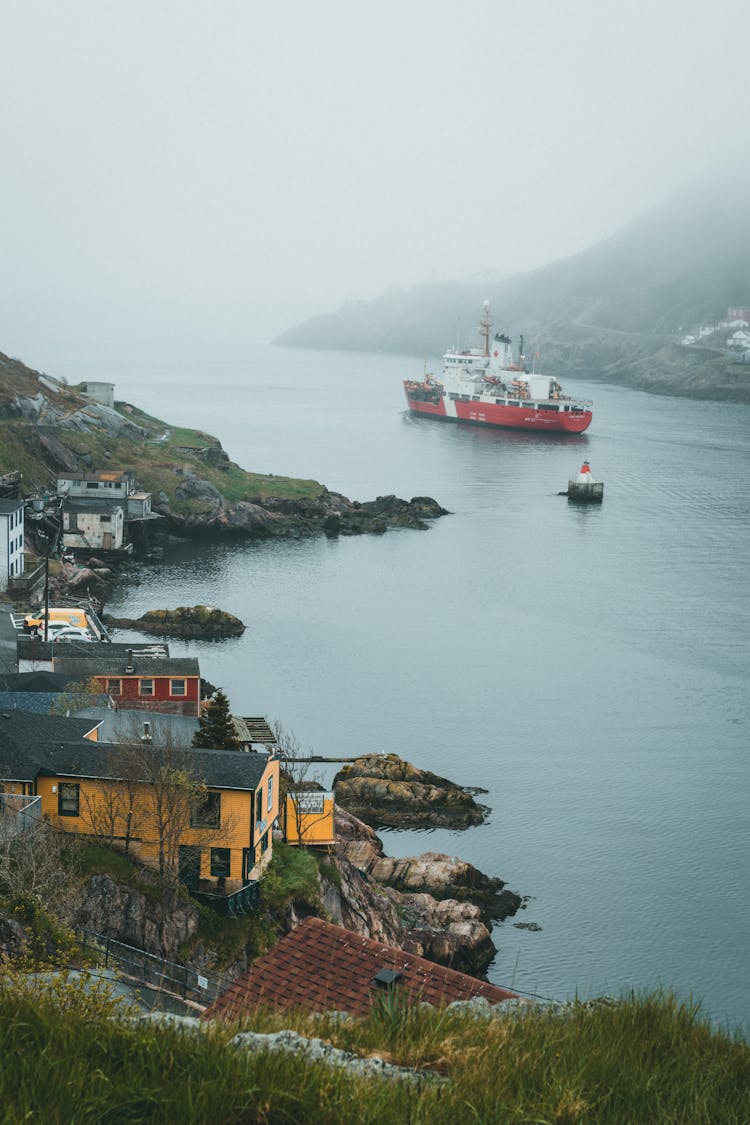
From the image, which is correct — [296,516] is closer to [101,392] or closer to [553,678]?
[101,392]

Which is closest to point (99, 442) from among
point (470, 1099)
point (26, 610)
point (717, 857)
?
point (26, 610)

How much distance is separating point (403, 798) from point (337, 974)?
17.8m

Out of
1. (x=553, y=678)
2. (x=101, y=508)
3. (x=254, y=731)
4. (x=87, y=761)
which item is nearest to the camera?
(x=87, y=761)

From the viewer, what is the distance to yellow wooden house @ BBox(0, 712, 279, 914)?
16.9m

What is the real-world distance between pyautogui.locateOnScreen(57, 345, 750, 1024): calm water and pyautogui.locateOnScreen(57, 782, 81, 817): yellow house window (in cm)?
682

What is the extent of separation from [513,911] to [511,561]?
36.6 m

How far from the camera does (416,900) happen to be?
22.3m

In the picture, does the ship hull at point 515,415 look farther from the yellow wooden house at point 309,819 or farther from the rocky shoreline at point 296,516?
the yellow wooden house at point 309,819

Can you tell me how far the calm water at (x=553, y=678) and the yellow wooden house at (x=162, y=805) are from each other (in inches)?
176

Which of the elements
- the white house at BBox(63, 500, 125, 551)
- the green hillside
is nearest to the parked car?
the white house at BBox(63, 500, 125, 551)

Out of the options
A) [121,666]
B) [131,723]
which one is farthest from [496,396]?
[131,723]

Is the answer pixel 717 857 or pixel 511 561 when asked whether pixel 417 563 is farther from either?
pixel 717 857

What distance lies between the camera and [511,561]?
193 feet

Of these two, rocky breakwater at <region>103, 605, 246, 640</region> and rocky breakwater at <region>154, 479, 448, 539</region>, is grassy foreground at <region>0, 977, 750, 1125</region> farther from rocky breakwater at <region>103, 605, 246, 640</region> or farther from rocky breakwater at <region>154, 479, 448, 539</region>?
rocky breakwater at <region>154, 479, 448, 539</region>
